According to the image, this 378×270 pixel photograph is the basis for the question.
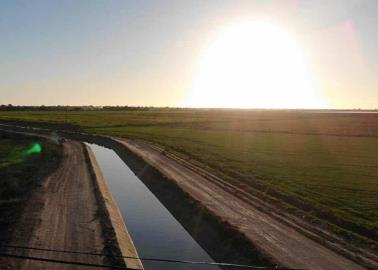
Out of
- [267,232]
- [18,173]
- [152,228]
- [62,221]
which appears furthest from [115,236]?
[18,173]

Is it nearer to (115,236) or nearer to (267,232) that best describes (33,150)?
(115,236)

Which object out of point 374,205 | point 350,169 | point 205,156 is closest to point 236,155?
point 205,156

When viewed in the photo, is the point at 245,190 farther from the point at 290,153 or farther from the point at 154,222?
the point at 290,153

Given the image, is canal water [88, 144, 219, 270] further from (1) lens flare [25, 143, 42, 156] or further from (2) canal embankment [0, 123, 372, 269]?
(1) lens flare [25, 143, 42, 156]

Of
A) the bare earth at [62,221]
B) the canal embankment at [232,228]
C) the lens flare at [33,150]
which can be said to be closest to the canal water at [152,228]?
the canal embankment at [232,228]

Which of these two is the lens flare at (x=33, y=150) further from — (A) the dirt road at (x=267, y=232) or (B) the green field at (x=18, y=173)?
(A) the dirt road at (x=267, y=232)
